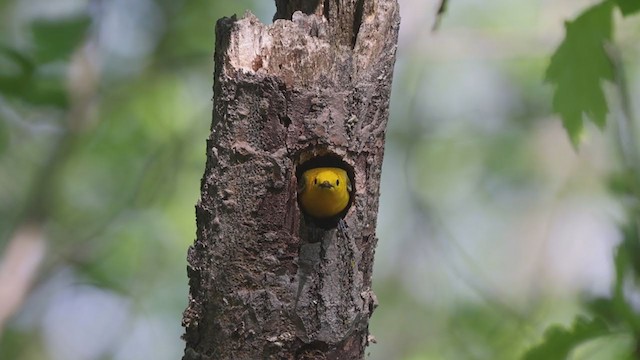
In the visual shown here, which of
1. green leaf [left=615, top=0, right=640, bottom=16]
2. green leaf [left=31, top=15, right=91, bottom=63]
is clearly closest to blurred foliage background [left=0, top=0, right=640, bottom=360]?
green leaf [left=31, top=15, right=91, bottom=63]

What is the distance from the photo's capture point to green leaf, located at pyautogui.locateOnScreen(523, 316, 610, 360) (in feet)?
6.56

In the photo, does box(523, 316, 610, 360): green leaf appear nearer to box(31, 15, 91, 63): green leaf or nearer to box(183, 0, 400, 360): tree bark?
box(183, 0, 400, 360): tree bark

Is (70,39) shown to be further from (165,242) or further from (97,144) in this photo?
(165,242)

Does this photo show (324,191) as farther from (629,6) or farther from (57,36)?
(57,36)

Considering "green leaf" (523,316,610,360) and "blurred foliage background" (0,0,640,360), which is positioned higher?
"blurred foliage background" (0,0,640,360)

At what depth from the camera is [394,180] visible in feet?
22.7

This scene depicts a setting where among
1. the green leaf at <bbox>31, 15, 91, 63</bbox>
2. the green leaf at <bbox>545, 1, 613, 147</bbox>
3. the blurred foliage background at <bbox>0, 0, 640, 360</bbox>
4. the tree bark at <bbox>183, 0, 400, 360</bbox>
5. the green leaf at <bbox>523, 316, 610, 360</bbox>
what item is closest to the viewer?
the tree bark at <bbox>183, 0, 400, 360</bbox>

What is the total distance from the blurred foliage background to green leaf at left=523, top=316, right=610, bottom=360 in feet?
3.72

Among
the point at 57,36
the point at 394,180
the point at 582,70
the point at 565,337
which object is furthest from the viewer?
the point at 394,180

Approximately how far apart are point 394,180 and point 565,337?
4.88 m

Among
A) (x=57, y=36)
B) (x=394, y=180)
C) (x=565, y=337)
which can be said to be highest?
(x=394, y=180)

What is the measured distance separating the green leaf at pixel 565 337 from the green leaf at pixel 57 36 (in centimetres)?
198

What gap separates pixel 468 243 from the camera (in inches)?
304

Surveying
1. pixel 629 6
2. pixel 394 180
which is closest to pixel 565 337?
pixel 629 6
